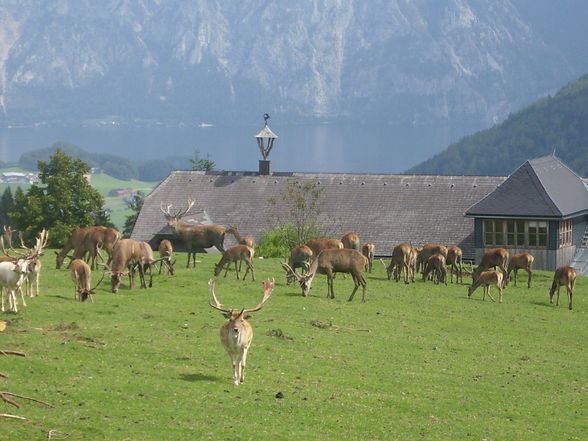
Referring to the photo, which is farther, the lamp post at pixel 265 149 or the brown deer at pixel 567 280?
the lamp post at pixel 265 149

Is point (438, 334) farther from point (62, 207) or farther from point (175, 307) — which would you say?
point (62, 207)

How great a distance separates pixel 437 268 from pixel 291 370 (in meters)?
21.8

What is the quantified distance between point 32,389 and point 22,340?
4.44m

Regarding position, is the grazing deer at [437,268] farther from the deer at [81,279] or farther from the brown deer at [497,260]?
the deer at [81,279]

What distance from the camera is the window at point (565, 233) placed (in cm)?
6544

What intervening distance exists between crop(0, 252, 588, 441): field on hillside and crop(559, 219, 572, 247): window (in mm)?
26366

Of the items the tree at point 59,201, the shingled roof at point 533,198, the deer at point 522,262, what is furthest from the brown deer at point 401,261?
the tree at point 59,201

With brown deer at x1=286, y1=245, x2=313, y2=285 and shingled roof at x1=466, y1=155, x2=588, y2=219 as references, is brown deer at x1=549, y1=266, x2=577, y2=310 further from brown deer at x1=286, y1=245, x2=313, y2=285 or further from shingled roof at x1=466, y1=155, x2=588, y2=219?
shingled roof at x1=466, y1=155, x2=588, y2=219

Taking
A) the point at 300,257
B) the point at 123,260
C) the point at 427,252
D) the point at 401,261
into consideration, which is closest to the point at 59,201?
the point at 427,252

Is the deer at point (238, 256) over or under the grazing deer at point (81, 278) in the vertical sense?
over

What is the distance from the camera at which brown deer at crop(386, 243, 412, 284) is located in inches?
1841

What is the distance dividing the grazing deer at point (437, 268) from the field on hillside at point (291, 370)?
7354mm

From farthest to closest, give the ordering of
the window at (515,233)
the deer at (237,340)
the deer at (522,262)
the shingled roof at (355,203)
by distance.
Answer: the shingled roof at (355,203) < the window at (515,233) < the deer at (522,262) < the deer at (237,340)

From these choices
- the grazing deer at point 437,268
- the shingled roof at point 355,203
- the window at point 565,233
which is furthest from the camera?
the shingled roof at point 355,203
